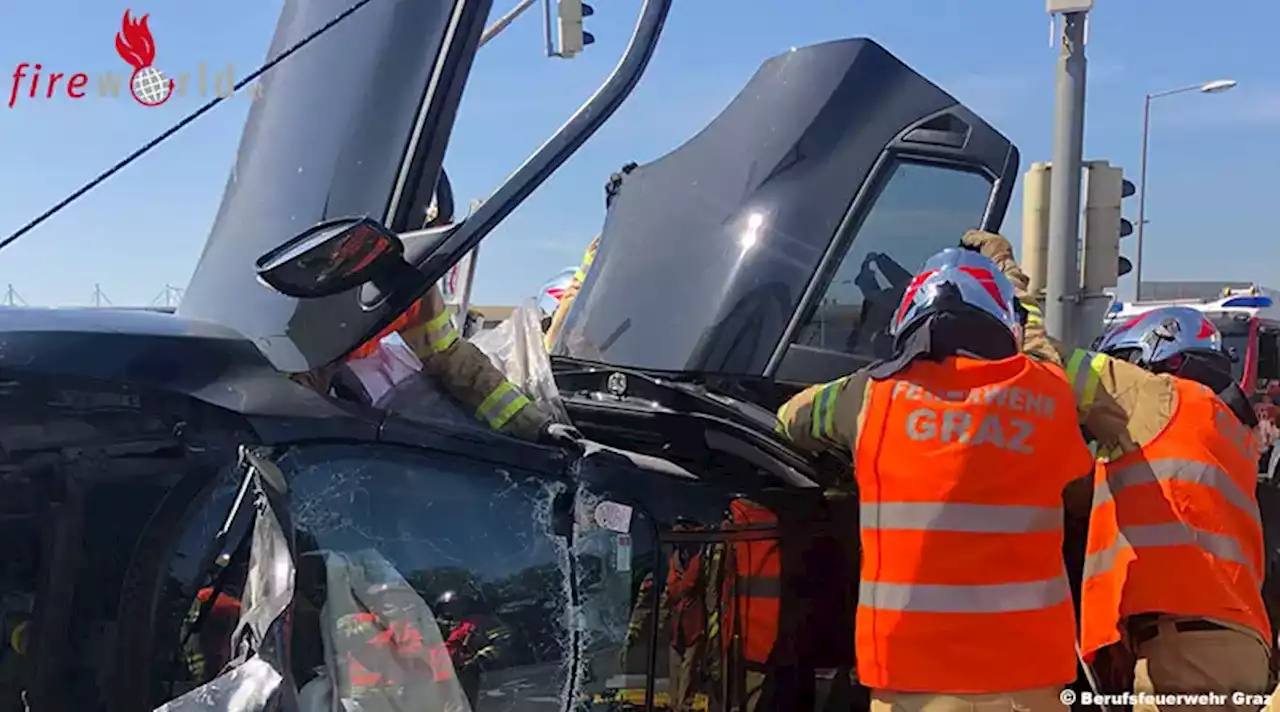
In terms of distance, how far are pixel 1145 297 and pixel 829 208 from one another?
21.6 metres

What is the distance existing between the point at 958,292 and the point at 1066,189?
3915 millimetres

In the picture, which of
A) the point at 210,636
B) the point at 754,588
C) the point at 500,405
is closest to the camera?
the point at 210,636

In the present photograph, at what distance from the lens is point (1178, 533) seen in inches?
117

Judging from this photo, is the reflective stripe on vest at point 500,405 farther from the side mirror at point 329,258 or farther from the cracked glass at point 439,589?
the side mirror at point 329,258

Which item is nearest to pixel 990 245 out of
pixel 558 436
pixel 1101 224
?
pixel 558 436

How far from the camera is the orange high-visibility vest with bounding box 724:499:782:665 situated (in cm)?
250

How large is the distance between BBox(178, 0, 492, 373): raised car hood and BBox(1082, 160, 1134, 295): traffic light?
4.96m

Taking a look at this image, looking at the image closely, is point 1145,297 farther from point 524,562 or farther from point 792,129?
point 524,562

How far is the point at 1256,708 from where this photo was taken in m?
3.03

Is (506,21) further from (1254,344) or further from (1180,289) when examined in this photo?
(1180,289)

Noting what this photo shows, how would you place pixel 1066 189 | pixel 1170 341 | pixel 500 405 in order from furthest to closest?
pixel 1066 189
pixel 1170 341
pixel 500 405

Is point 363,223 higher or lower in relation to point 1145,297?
lower

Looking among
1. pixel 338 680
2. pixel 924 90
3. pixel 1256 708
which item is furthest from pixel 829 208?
pixel 338 680

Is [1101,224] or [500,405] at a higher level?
[1101,224]
